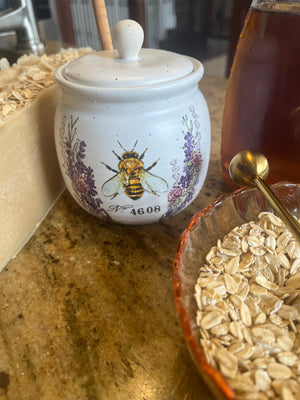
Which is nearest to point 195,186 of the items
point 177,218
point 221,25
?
point 177,218

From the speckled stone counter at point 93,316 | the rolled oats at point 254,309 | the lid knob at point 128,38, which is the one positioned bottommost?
the speckled stone counter at point 93,316

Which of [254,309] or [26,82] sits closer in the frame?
[254,309]

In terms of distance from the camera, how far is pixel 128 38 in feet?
1.07

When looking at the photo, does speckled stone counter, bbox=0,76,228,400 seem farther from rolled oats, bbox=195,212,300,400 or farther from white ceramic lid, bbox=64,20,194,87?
white ceramic lid, bbox=64,20,194,87

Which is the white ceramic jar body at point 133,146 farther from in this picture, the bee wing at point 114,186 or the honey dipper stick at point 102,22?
the honey dipper stick at point 102,22

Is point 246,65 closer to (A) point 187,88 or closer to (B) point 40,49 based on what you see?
(A) point 187,88

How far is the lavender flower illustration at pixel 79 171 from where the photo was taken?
34 centimetres

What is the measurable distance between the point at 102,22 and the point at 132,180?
207 mm

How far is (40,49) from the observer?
0.74 metres

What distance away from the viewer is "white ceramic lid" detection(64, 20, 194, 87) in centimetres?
30

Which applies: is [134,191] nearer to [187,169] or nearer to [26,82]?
[187,169]

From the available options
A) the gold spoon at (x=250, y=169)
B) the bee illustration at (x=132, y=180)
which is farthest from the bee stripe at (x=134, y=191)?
the gold spoon at (x=250, y=169)

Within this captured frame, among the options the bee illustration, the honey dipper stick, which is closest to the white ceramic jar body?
the bee illustration

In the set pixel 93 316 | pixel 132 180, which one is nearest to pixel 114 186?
pixel 132 180
